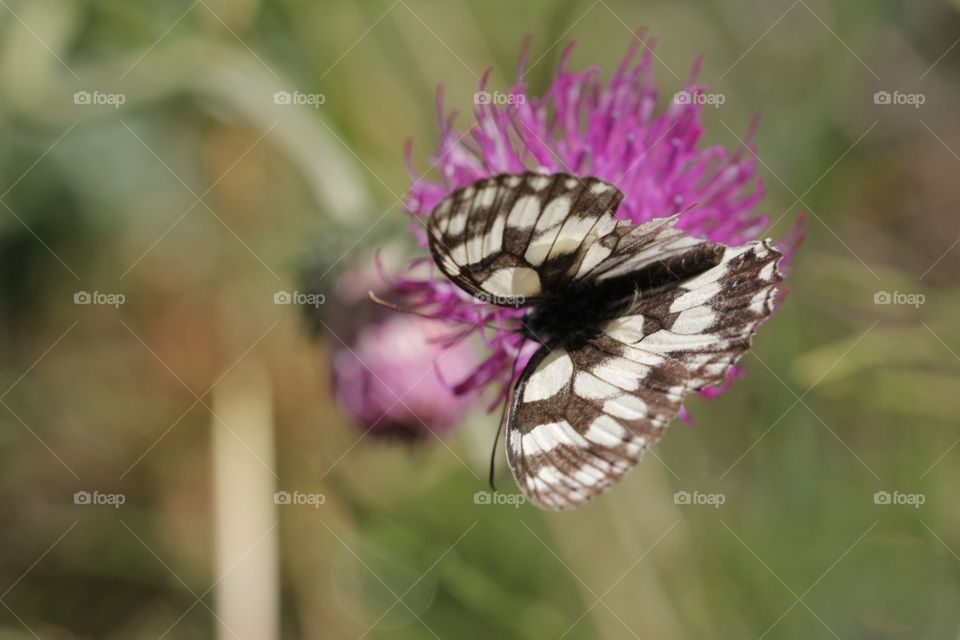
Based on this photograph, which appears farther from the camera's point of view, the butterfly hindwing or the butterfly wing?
the butterfly hindwing

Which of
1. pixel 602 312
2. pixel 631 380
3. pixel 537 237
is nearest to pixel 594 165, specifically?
pixel 602 312

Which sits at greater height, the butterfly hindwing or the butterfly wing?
the butterfly wing

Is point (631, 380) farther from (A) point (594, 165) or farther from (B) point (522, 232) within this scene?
(A) point (594, 165)

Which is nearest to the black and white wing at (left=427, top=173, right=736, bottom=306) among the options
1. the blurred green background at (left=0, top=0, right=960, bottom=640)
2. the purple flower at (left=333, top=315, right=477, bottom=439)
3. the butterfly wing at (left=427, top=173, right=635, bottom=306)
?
the butterfly wing at (left=427, top=173, right=635, bottom=306)

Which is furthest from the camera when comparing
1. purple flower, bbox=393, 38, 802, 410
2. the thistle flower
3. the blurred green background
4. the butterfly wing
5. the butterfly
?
the blurred green background

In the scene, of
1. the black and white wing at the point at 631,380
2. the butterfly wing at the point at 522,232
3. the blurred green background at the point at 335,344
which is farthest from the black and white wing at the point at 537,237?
the blurred green background at the point at 335,344

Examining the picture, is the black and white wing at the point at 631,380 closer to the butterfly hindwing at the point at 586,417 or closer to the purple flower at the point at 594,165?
the butterfly hindwing at the point at 586,417

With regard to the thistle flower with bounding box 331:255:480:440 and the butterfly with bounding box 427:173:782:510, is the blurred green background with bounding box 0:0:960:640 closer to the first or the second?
the thistle flower with bounding box 331:255:480:440
